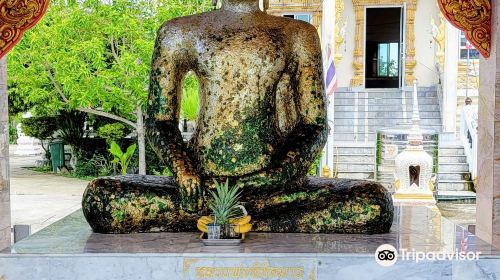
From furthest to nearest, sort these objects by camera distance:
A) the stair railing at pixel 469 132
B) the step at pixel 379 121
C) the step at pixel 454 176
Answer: the step at pixel 379 121
the step at pixel 454 176
the stair railing at pixel 469 132

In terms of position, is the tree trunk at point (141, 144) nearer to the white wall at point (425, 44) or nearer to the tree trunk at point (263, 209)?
the white wall at point (425, 44)

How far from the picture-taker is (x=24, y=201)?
1232 centimetres

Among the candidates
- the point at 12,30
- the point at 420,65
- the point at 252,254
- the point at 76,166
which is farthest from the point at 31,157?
the point at 252,254

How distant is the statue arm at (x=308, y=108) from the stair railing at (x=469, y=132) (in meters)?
8.79

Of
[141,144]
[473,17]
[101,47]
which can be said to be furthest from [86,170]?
[473,17]

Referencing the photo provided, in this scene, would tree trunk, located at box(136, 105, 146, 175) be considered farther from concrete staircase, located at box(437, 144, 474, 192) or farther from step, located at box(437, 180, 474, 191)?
step, located at box(437, 180, 474, 191)

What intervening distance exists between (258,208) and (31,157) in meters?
19.4

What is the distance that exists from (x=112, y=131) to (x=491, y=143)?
1113 cm

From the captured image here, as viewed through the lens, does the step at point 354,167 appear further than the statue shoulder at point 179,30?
Yes

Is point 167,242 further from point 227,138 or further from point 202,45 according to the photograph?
point 202,45

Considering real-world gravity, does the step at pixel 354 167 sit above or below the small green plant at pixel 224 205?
below

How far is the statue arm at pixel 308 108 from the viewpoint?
4430mm

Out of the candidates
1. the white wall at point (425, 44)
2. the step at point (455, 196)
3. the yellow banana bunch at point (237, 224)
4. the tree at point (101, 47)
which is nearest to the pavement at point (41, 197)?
the tree at point (101, 47)

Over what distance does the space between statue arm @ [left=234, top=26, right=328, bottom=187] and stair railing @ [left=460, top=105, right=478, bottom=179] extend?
879 centimetres
